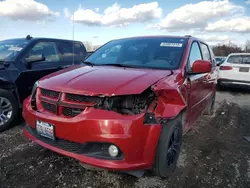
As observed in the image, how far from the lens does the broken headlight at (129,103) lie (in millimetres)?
2193

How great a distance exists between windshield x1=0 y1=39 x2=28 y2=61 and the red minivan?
6.20ft

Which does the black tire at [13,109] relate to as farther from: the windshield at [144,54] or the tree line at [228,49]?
the tree line at [228,49]

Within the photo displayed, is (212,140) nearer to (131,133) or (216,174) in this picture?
(216,174)

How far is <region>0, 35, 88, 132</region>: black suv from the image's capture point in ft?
12.7

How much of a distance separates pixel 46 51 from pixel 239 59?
23.1 ft

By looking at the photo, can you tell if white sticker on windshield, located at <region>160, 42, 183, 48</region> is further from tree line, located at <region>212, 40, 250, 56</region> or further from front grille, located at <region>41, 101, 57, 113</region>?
tree line, located at <region>212, 40, 250, 56</region>

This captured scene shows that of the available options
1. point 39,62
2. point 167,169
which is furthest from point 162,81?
point 39,62

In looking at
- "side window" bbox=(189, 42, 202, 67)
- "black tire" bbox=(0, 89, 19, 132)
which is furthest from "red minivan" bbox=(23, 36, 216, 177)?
"black tire" bbox=(0, 89, 19, 132)

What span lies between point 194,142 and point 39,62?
3334 millimetres

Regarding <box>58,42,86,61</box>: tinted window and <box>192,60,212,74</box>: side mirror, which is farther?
<box>58,42,86,61</box>: tinted window

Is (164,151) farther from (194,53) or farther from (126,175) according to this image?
(194,53)

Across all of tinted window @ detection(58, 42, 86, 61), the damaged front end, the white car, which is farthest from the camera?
the white car

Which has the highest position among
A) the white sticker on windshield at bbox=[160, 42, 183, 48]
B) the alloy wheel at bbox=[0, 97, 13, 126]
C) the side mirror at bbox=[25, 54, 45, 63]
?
the white sticker on windshield at bbox=[160, 42, 183, 48]

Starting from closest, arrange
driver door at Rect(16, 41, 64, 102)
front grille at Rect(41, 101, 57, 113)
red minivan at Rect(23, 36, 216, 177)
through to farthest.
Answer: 1. red minivan at Rect(23, 36, 216, 177)
2. front grille at Rect(41, 101, 57, 113)
3. driver door at Rect(16, 41, 64, 102)
